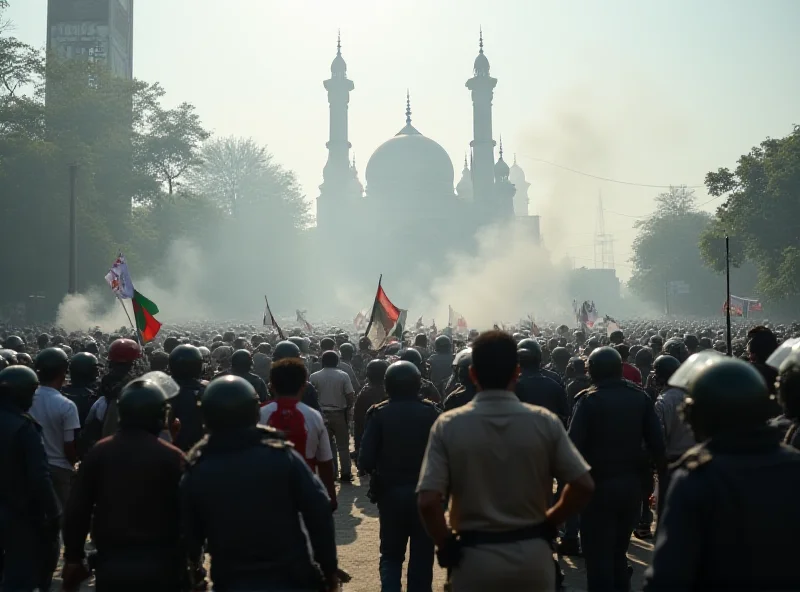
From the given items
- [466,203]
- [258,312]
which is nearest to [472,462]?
[258,312]

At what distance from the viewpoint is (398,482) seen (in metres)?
5.98

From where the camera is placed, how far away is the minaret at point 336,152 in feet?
327

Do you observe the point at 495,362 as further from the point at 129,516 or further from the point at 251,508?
the point at 129,516

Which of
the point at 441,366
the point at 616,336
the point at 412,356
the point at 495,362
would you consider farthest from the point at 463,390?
the point at 616,336

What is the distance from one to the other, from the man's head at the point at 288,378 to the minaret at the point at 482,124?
96186 millimetres

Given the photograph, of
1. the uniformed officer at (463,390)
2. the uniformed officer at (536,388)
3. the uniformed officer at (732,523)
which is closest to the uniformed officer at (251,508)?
the uniformed officer at (732,523)

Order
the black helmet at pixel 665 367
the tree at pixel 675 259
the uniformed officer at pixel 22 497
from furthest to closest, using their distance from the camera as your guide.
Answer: the tree at pixel 675 259 → the black helmet at pixel 665 367 → the uniformed officer at pixel 22 497

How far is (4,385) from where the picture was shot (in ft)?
17.5

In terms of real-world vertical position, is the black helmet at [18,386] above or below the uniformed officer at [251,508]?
above

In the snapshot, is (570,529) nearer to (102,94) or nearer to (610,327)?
(610,327)

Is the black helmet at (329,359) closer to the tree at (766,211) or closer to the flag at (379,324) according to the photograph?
the flag at (379,324)

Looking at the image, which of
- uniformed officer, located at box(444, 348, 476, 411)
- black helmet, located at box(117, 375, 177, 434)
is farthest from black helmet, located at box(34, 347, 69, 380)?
uniformed officer, located at box(444, 348, 476, 411)

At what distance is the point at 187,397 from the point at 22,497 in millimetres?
1902

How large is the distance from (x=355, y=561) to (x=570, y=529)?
1.95 metres
